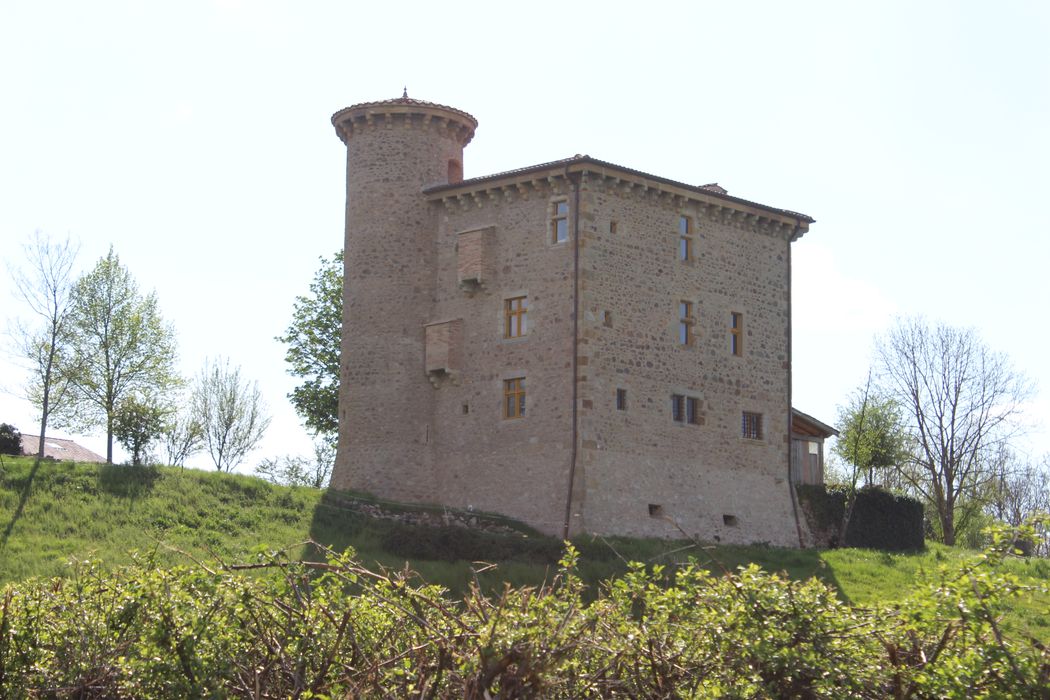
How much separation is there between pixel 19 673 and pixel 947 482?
45120 mm

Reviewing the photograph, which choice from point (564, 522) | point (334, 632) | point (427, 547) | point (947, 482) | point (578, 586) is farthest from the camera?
point (947, 482)

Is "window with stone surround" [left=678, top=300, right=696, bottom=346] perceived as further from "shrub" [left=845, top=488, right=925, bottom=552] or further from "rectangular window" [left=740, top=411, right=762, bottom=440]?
"shrub" [left=845, top=488, right=925, bottom=552]

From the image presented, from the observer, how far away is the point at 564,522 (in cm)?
3372

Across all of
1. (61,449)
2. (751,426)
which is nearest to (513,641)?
(751,426)

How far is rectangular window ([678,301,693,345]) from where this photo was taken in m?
37.1

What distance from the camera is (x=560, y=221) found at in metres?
36.0

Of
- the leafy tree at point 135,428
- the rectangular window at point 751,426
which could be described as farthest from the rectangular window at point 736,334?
the leafy tree at point 135,428

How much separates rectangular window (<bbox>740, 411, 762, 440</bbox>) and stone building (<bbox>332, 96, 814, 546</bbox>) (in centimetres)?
5

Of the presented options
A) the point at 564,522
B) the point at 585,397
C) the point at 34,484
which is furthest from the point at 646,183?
the point at 34,484

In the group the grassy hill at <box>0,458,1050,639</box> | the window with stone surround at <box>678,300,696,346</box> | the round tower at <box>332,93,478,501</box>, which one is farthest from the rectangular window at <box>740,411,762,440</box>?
the round tower at <box>332,93,478,501</box>

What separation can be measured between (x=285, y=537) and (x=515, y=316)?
28.6 feet

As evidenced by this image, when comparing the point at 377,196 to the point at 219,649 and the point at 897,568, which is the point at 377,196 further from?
the point at 219,649

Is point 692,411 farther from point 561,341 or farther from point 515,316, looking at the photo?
point 515,316

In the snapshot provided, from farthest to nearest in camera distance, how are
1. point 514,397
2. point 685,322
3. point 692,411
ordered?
point 685,322 → point 692,411 → point 514,397
